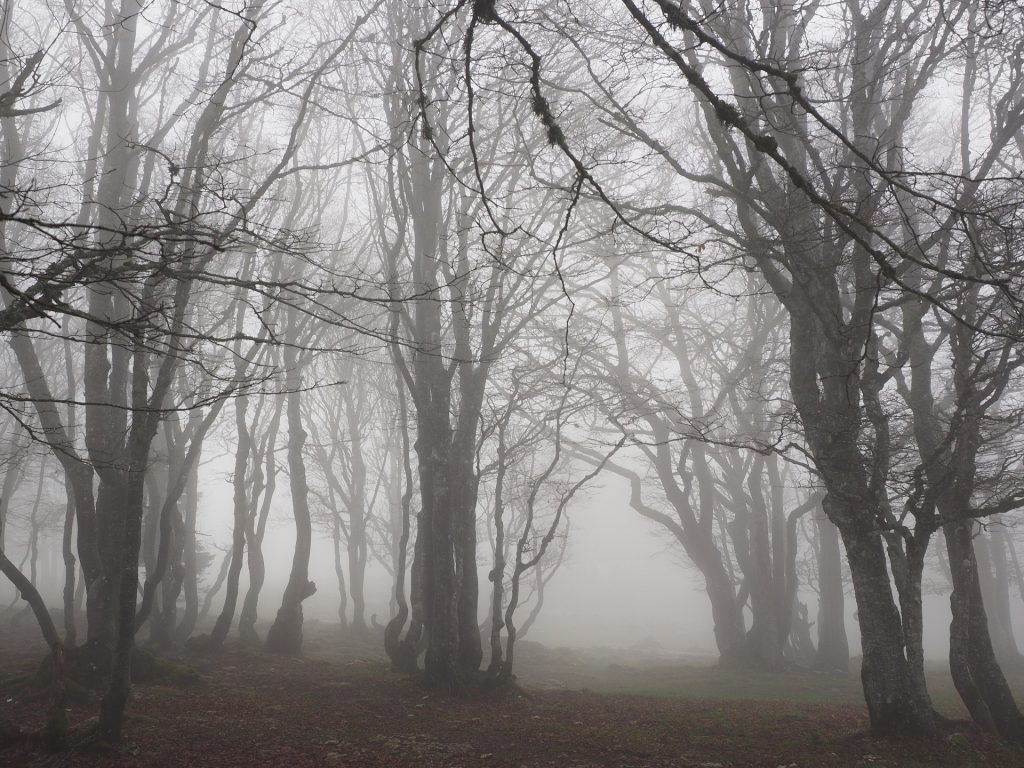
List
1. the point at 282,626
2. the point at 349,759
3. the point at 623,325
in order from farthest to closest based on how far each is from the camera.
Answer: the point at 623,325, the point at 282,626, the point at 349,759

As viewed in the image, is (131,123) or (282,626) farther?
(282,626)

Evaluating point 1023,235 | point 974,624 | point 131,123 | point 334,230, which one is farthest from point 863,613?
point 334,230

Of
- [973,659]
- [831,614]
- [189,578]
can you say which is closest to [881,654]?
[973,659]

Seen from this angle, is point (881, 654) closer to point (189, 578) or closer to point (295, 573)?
point (295, 573)

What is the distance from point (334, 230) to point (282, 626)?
1081cm

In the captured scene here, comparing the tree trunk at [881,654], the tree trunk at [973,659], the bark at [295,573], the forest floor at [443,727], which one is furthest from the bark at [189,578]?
the tree trunk at [973,659]

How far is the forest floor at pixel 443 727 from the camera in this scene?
19.5 feet

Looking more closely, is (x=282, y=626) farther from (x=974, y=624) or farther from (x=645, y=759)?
(x=974, y=624)

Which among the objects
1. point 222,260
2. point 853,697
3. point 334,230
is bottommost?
point 853,697

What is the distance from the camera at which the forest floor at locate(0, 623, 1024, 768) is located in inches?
234

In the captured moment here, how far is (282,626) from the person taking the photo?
43.6 feet

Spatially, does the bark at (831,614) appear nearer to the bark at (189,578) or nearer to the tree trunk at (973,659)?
the tree trunk at (973,659)

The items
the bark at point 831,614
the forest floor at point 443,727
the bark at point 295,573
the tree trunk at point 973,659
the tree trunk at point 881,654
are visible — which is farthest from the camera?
the bark at point 831,614

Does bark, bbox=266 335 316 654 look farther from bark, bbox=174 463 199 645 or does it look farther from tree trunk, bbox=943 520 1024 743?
tree trunk, bbox=943 520 1024 743
